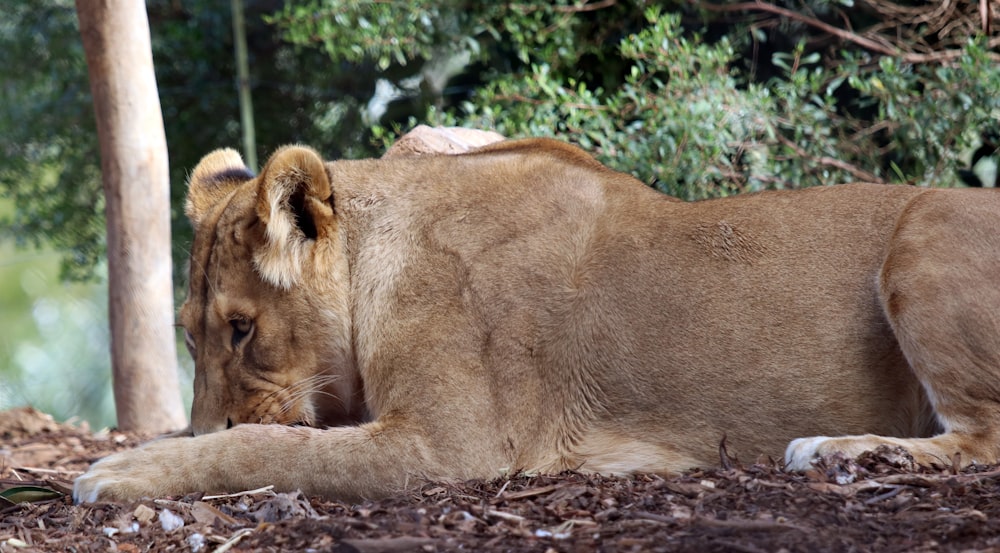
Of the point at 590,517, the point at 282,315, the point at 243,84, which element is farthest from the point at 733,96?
the point at 243,84

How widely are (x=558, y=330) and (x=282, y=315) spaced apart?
0.92 metres

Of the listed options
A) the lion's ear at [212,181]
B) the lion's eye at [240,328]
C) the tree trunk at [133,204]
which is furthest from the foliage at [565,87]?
the lion's eye at [240,328]

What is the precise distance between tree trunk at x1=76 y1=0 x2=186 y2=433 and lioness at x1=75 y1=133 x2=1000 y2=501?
167 centimetres

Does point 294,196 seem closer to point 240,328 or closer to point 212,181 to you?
point 240,328

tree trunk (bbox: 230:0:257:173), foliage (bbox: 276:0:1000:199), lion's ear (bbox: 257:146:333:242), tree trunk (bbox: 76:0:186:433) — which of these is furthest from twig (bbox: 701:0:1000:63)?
lion's ear (bbox: 257:146:333:242)

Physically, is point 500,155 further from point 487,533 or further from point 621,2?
point 621,2

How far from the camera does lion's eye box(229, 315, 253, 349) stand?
138 inches

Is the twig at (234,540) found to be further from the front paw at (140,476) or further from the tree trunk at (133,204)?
the tree trunk at (133,204)

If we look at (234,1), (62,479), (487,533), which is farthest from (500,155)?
(234,1)

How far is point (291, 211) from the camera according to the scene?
11.5 feet

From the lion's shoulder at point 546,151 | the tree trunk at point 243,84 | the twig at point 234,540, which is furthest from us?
the tree trunk at point 243,84

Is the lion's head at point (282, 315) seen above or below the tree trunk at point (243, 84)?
below

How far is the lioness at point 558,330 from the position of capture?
319cm

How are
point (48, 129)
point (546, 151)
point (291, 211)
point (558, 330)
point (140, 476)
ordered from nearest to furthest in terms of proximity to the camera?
point (140, 476), point (558, 330), point (291, 211), point (546, 151), point (48, 129)
